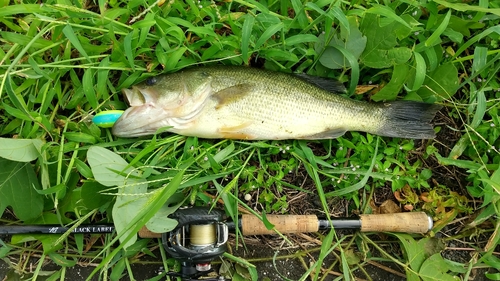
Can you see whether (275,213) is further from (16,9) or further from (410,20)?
(16,9)

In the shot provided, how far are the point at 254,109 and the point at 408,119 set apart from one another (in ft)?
3.27

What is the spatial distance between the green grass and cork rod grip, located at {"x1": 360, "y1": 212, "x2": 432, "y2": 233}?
121mm

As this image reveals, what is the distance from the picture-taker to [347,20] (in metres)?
2.41

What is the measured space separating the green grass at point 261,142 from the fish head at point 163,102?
0.13 m

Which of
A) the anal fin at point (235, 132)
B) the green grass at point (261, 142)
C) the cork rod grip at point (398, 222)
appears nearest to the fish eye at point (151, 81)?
the green grass at point (261, 142)

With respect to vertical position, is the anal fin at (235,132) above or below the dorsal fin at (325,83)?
below

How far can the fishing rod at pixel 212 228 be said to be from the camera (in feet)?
7.79

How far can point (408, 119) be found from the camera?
2.64 m

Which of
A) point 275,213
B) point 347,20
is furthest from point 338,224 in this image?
point 347,20

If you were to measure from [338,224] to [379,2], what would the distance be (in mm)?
1463

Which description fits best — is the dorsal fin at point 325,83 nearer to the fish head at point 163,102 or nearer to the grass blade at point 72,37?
the fish head at point 163,102

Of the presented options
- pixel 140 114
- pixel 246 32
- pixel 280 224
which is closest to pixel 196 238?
pixel 280 224

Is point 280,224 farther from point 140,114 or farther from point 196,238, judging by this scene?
point 140,114

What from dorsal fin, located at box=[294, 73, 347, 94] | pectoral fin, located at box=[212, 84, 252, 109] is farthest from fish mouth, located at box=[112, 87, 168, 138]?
dorsal fin, located at box=[294, 73, 347, 94]
